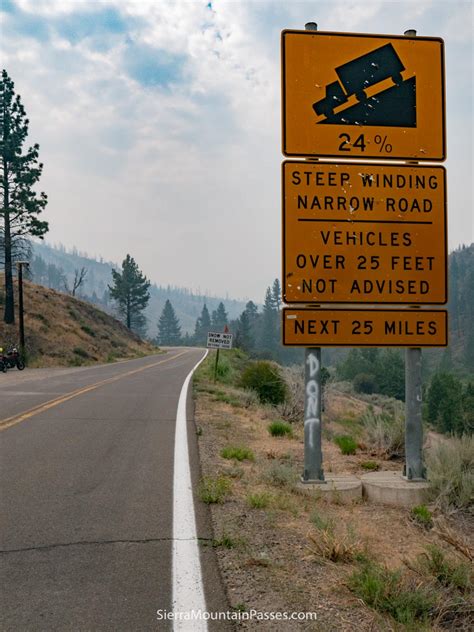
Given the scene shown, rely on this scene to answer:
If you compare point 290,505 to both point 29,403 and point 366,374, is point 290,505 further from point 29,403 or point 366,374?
point 366,374

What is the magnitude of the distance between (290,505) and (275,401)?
A: 507 inches

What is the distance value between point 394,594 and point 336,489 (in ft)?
7.84

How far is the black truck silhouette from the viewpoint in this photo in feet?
20.8

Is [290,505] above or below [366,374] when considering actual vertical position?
above

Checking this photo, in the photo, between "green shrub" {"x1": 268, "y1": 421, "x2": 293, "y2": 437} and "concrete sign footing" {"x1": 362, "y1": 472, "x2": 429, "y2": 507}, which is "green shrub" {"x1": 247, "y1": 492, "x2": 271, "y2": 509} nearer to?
"concrete sign footing" {"x1": 362, "y1": 472, "x2": 429, "y2": 507}

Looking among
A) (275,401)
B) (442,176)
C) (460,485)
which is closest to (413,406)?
(460,485)

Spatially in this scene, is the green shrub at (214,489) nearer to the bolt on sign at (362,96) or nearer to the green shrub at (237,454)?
the green shrub at (237,454)

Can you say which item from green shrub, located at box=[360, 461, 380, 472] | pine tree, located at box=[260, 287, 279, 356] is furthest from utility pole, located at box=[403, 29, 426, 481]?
pine tree, located at box=[260, 287, 279, 356]

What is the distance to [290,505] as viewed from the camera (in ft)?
17.3

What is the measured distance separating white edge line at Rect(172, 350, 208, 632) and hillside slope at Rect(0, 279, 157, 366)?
30313 millimetres

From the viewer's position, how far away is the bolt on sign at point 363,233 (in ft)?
20.7

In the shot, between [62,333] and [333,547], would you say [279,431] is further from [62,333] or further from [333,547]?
[62,333]

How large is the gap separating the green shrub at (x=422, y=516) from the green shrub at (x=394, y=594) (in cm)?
161

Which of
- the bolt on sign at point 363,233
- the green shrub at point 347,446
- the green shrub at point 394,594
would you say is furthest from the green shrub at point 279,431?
the green shrub at point 394,594
